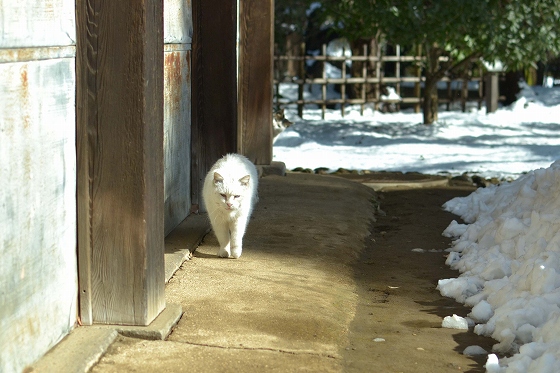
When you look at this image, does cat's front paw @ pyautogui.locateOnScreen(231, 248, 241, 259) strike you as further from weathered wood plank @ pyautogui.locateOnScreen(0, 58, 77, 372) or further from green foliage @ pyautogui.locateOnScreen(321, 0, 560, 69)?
green foliage @ pyautogui.locateOnScreen(321, 0, 560, 69)

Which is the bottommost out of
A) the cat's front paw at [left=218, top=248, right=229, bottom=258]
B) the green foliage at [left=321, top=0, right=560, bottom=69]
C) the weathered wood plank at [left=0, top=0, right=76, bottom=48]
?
the cat's front paw at [left=218, top=248, right=229, bottom=258]

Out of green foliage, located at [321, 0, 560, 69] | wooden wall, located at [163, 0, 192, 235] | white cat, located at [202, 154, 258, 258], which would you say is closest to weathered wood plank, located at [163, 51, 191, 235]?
wooden wall, located at [163, 0, 192, 235]

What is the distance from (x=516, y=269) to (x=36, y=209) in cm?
336

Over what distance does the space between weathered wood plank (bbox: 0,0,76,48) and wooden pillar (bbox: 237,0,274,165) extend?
5730 millimetres

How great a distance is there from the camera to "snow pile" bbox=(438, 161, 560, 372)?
4.25 m

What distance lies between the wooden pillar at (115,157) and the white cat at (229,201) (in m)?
1.64

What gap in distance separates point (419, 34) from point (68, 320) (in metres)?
10.8

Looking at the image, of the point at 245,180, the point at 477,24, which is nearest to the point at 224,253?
the point at 245,180

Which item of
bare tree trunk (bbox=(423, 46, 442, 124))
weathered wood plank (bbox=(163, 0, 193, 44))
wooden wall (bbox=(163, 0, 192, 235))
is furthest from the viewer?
bare tree trunk (bbox=(423, 46, 442, 124))

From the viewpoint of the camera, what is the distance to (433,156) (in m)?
13.8

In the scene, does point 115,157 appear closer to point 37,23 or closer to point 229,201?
point 37,23

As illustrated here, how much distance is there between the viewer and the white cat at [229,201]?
5949mm

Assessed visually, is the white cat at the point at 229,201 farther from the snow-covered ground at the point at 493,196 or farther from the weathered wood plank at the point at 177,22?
the snow-covered ground at the point at 493,196

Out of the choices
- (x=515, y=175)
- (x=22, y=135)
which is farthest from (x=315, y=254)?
(x=515, y=175)
